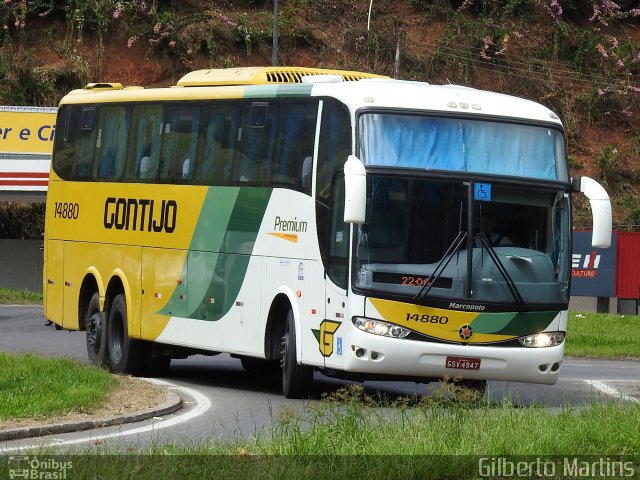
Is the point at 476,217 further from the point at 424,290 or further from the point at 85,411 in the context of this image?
the point at 85,411

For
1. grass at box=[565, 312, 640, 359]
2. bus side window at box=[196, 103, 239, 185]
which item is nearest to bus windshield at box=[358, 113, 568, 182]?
bus side window at box=[196, 103, 239, 185]

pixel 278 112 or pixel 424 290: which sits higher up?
pixel 278 112

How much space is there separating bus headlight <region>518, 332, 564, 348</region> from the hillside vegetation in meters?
33.1

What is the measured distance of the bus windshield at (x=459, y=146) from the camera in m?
16.0

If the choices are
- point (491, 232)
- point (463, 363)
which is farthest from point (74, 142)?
point (463, 363)

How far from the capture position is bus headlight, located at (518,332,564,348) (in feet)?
52.6

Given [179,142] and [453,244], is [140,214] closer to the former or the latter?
[179,142]

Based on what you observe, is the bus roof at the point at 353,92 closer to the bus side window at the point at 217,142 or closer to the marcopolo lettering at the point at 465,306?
the bus side window at the point at 217,142

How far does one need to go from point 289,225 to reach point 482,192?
95.5 inches

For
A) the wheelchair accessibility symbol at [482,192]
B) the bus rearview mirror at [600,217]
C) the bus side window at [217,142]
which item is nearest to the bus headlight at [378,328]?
the wheelchair accessibility symbol at [482,192]

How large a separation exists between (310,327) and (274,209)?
1706 millimetres

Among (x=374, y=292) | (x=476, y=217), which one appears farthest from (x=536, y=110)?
(x=374, y=292)

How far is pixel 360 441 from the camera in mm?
10641

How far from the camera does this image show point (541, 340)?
16.2 metres
